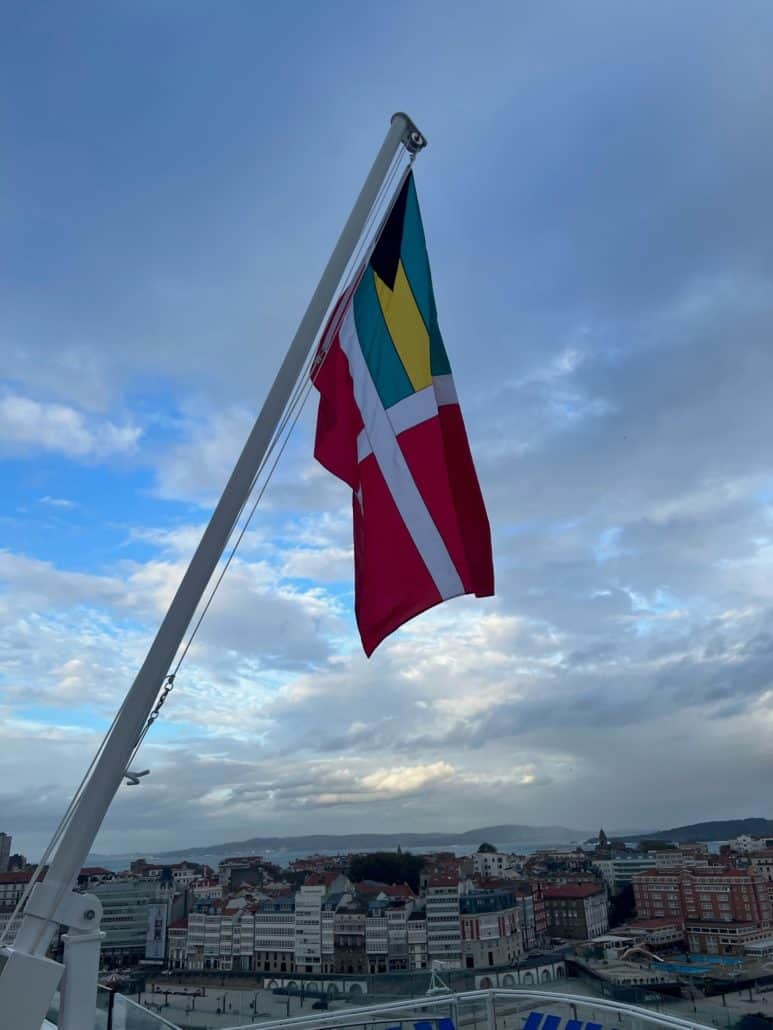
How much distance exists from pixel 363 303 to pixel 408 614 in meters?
1.98

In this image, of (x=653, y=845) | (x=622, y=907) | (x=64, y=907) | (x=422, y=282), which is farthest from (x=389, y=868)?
(x=64, y=907)

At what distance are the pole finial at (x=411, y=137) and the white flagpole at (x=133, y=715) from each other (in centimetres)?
75

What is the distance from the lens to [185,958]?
37.3m

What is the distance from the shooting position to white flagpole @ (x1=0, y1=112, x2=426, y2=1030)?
277 centimetres

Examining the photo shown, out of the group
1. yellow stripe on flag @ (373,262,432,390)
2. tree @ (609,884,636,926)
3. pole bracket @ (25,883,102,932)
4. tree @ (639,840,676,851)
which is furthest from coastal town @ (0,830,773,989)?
yellow stripe on flag @ (373,262,432,390)

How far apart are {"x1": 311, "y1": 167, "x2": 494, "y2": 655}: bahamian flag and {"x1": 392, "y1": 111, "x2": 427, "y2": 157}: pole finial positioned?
→ 18 centimetres

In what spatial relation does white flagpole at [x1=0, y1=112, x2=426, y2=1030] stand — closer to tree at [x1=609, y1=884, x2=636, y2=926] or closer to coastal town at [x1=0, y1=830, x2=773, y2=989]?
coastal town at [x1=0, y1=830, x2=773, y2=989]

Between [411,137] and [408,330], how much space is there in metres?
1.28

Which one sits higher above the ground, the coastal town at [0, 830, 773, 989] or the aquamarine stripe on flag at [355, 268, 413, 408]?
the aquamarine stripe on flag at [355, 268, 413, 408]

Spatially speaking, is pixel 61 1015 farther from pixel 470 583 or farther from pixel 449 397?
pixel 449 397

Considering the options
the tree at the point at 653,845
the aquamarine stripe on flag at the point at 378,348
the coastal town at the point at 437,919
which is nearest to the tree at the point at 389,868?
the coastal town at the point at 437,919

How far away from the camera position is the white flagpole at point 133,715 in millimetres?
2773

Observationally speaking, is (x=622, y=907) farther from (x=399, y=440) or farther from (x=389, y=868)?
(x=399, y=440)

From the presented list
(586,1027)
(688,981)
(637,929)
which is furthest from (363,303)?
(637,929)
